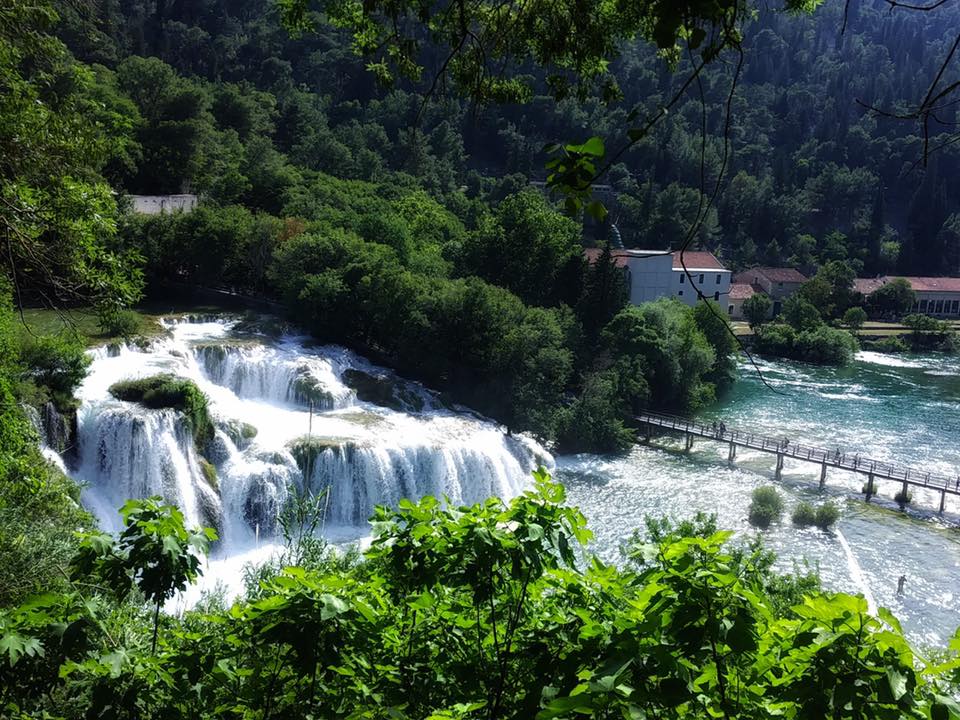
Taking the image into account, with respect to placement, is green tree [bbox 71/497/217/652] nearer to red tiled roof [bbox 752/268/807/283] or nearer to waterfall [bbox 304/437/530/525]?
waterfall [bbox 304/437/530/525]

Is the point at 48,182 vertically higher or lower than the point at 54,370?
higher

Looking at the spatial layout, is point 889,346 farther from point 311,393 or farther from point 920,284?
point 311,393

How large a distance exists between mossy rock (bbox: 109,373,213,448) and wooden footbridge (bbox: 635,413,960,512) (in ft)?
50.3

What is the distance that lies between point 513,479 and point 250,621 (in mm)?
19151

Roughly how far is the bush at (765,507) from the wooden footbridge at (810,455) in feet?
10.1

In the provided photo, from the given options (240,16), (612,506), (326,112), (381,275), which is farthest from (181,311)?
(240,16)

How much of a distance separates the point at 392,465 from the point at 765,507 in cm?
991

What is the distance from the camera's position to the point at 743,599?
2.60 meters

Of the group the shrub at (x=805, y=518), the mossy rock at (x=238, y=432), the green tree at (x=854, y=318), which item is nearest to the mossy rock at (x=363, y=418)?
the mossy rock at (x=238, y=432)

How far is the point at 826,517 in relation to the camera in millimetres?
20438

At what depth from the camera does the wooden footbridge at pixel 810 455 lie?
22406 millimetres

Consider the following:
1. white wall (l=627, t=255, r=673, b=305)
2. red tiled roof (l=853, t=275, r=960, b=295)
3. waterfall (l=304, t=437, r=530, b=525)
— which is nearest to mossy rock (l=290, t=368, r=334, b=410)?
waterfall (l=304, t=437, r=530, b=525)

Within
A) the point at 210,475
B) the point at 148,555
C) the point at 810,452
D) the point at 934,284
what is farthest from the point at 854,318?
the point at 148,555

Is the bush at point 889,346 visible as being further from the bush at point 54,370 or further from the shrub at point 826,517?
the bush at point 54,370
